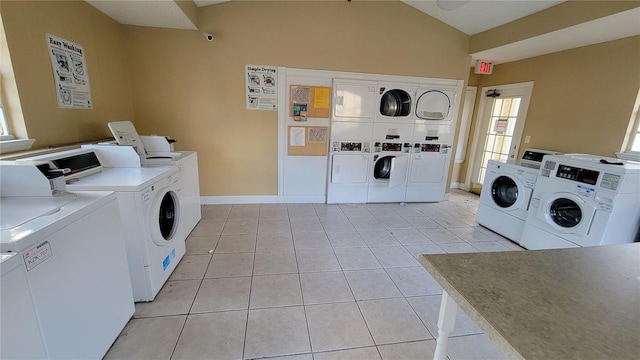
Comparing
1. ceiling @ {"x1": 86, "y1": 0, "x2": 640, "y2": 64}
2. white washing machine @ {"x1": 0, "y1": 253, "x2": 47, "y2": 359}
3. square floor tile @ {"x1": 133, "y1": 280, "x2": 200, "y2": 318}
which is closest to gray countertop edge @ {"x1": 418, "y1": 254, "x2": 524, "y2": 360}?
white washing machine @ {"x1": 0, "y1": 253, "x2": 47, "y2": 359}

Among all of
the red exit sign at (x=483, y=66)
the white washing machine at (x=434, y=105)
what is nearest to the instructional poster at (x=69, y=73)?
the white washing machine at (x=434, y=105)

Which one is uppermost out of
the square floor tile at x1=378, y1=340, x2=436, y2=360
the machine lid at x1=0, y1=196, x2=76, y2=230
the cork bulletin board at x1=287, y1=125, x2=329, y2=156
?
the cork bulletin board at x1=287, y1=125, x2=329, y2=156

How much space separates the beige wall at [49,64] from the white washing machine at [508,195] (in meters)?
4.68

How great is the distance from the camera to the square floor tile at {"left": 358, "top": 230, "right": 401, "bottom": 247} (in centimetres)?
299

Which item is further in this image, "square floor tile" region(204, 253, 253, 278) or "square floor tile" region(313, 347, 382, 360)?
"square floor tile" region(204, 253, 253, 278)

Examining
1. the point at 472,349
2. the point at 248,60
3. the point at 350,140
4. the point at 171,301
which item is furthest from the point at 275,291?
the point at 248,60

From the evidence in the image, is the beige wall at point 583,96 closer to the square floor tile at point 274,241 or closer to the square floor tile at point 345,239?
the square floor tile at point 345,239

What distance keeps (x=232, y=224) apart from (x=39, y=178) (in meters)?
2.05

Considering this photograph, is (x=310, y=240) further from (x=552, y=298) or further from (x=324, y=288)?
(x=552, y=298)

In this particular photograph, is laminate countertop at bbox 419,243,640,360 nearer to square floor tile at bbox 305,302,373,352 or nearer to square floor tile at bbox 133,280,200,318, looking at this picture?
square floor tile at bbox 305,302,373,352

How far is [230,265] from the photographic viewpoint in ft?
8.00

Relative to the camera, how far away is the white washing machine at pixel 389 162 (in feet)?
13.3

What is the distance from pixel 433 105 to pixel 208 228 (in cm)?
375

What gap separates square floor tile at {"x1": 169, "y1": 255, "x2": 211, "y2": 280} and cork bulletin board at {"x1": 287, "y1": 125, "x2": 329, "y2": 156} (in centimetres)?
199
